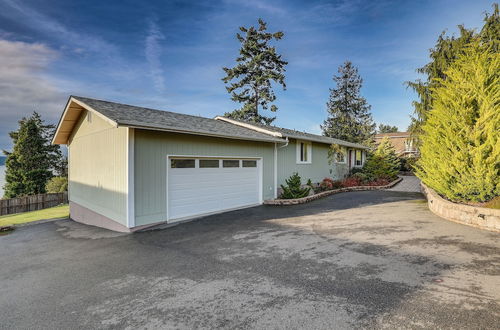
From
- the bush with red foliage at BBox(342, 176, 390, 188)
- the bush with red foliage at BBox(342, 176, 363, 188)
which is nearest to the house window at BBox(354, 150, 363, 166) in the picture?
the bush with red foliage at BBox(342, 176, 390, 188)

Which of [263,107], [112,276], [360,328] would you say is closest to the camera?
[360,328]

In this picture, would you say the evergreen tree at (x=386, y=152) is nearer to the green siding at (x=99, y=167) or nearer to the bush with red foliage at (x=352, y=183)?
the bush with red foliage at (x=352, y=183)

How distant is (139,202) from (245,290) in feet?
15.8

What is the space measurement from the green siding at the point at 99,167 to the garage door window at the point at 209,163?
2562 mm

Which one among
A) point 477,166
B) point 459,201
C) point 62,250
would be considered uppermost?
point 477,166

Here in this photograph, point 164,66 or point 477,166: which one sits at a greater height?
point 164,66

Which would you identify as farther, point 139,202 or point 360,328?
point 139,202

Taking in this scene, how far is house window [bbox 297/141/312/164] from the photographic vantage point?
13602mm

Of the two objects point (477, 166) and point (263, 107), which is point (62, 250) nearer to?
point (477, 166)

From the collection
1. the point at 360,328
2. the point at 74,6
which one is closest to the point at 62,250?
the point at 360,328

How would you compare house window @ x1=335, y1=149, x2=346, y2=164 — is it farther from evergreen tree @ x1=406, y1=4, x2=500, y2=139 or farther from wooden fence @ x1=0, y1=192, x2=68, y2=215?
wooden fence @ x1=0, y1=192, x2=68, y2=215

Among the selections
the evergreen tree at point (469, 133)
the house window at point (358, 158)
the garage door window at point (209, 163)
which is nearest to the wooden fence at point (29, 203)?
the garage door window at point (209, 163)

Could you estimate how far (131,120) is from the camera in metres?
6.80

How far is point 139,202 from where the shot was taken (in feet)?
23.3
